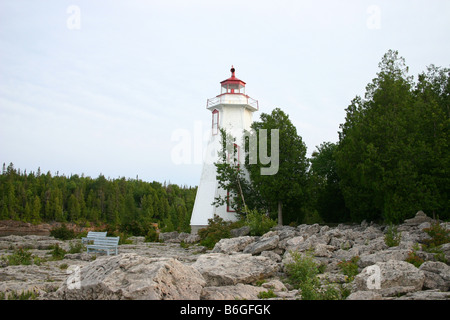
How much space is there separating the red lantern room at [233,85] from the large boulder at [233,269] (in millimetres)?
23744

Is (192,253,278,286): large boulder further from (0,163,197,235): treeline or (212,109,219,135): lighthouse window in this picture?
(0,163,197,235): treeline

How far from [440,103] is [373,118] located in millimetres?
5177

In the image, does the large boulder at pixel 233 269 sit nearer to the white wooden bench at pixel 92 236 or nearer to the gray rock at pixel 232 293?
the gray rock at pixel 232 293

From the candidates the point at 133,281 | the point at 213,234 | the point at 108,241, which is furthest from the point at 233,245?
the point at 133,281

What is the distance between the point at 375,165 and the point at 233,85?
15327 millimetres

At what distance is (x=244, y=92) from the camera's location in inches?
1372

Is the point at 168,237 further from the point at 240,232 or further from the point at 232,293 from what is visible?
the point at 232,293

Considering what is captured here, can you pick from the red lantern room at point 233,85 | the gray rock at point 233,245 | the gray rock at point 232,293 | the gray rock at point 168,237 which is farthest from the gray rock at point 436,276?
the red lantern room at point 233,85

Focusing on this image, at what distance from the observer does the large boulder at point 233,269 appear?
33.7 feet

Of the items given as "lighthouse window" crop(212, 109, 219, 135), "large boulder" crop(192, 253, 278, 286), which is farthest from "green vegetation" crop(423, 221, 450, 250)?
"lighthouse window" crop(212, 109, 219, 135)

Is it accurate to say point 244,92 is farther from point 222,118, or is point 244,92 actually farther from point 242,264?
point 242,264

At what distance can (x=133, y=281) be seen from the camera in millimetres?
7340
